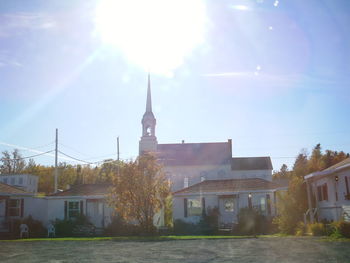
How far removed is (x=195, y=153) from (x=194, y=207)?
24.0m

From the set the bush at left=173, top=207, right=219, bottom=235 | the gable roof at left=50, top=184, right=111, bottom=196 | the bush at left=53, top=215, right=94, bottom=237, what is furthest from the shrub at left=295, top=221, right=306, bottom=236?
the gable roof at left=50, top=184, right=111, bottom=196

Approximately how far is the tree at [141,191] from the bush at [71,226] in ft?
18.6

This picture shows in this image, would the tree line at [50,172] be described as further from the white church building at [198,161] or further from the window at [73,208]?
the window at [73,208]

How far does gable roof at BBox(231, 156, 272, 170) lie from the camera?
178 feet

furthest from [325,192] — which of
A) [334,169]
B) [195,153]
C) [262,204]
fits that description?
[195,153]

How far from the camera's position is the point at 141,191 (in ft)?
83.0

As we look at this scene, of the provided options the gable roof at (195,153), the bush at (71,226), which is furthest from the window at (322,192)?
the gable roof at (195,153)

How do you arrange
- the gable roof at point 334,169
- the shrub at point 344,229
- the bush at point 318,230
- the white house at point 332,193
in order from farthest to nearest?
the white house at point 332,193, the gable roof at point 334,169, the bush at point 318,230, the shrub at point 344,229

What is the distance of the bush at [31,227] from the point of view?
29725mm

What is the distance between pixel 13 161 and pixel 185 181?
32.2 m

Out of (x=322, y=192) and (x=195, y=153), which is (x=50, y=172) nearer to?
(x=195, y=153)

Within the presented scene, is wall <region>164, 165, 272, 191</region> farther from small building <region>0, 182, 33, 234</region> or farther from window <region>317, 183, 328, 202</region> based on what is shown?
window <region>317, 183, 328, 202</region>

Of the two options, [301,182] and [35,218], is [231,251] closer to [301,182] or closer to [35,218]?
[301,182]

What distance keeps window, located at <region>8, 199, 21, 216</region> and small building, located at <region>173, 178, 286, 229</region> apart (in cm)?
1249
